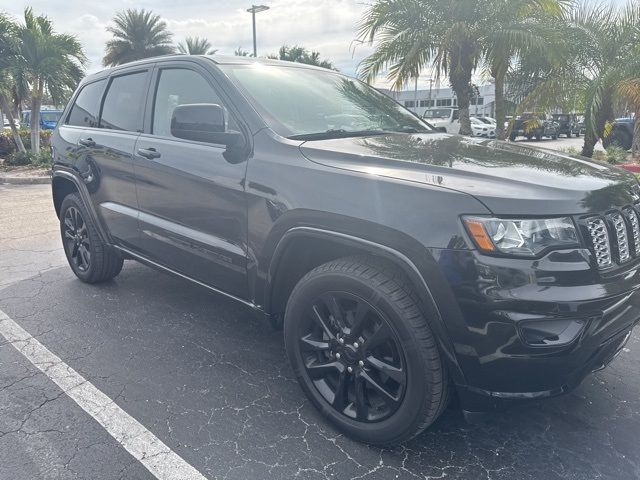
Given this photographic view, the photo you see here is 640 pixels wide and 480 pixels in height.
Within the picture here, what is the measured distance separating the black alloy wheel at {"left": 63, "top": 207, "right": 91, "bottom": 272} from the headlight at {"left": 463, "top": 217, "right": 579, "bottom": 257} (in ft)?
11.5

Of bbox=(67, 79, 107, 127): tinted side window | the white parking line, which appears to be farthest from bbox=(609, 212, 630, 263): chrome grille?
bbox=(67, 79, 107, 127): tinted side window

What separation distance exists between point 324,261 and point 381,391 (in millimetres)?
701

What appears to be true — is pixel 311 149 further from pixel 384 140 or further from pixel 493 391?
pixel 493 391

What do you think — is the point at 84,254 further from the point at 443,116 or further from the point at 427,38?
the point at 443,116

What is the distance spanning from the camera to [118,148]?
3.69 metres

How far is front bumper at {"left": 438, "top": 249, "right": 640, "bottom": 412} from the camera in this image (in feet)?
6.15

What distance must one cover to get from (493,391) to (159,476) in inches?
56.6

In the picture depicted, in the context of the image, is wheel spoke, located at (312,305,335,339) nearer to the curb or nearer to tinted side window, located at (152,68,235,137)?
tinted side window, located at (152,68,235,137)

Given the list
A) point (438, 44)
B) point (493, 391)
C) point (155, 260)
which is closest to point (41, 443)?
point (155, 260)

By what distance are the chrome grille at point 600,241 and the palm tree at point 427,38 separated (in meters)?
7.60

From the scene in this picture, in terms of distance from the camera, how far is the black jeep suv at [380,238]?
1917 millimetres

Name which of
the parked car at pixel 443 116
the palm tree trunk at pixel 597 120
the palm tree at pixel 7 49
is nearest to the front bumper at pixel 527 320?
the palm tree trunk at pixel 597 120

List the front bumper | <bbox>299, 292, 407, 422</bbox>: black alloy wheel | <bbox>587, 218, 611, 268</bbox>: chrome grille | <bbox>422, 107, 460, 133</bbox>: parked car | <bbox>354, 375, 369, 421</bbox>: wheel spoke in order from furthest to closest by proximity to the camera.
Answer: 1. <bbox>422, 107, 460, 133</bbox>: parked car
2. <bbox>354, 375, 369, 421</bbox>: wheel spoke
3. <bbox>299, 292, 407, 422</bbox>: black alloy wheel
4. <bbox>587, 218, 611, 268</bbox>: chrome grille
5. the front bumper

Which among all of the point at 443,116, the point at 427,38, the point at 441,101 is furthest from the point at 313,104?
the point at 441,101
